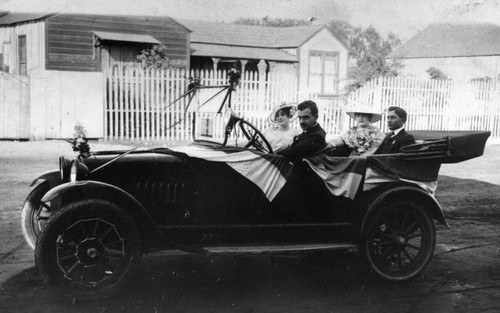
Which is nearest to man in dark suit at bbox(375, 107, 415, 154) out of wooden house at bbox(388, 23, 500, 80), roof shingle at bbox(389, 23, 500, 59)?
wooden house at bbox(388, 23, 500, 80)

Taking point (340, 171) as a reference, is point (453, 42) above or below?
above

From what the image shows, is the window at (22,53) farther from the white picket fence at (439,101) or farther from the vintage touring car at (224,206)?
A: the vintage touring car at (224,206)

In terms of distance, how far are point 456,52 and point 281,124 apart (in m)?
38.9

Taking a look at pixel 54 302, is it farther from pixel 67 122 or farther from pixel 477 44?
pixel 477 44

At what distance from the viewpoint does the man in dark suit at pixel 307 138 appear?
15.5ft

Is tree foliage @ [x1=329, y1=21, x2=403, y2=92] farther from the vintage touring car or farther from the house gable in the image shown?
the vintage touring car

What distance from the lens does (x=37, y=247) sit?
13.3ft

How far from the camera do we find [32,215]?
5.05 metres

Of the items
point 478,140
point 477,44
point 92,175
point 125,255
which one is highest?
point 477,44

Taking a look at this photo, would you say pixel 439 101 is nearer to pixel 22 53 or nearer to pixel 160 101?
pixel 160 101

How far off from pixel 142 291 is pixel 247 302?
0.84 meters

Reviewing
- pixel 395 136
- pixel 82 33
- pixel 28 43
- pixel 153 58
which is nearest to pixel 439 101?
pixel 153 58

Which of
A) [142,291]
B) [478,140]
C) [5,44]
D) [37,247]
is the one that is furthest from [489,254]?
[5,44]

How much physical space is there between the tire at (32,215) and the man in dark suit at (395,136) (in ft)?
10.9
